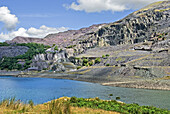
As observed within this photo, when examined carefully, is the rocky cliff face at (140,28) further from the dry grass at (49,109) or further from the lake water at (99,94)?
the dry grass at (49,109)

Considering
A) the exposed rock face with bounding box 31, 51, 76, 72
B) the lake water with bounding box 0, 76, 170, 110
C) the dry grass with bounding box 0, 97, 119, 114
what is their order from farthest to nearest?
1. the exposed rock face with bounding box 31, 51, 76, 72
2. the lake water with bounding box 0, 76, 170, 110
3. the dry grass with bounding box 0, 97, 119, 114

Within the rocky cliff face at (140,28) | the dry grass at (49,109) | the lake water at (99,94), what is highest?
the rocky cliff face at (140,28)

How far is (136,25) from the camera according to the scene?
164 meters

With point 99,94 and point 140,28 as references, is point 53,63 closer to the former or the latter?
point 140,28

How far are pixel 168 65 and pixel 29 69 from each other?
118786 mm

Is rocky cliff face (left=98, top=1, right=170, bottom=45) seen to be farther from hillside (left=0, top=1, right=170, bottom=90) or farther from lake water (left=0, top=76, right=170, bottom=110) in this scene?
lake water (left=0, top=76, right=170, bottom=110)

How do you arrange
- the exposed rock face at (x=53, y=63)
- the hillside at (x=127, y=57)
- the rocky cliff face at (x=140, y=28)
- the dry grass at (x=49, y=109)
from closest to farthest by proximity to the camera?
the dry grass at (x=49, y=109) < the hillside at (x=127, y=57) < the exposed rock face at (x=53, y=63) < the rocky cliff face at (x=140, y=28)

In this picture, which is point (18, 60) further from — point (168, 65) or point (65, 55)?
point (168, 65)

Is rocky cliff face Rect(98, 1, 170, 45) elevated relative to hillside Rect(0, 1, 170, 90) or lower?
elevated

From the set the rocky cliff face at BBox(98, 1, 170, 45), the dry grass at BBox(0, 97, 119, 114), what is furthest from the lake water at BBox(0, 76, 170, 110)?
the rocky cliff face at BBox(98, 1, 170, 45)

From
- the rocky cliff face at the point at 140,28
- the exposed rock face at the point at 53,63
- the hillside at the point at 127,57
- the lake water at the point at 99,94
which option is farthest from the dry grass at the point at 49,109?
the rocky cliff face at the point at 140,28

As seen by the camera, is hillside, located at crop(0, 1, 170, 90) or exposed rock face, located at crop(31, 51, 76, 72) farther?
exposed rock face, located at crop(31, 51, 76, 72)

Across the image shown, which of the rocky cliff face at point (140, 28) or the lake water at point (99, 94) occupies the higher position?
the rocky cliff face at point (140, 28)

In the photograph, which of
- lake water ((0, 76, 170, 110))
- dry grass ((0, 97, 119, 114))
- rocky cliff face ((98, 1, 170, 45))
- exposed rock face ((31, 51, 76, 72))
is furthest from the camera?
rocky cliff face ((98, 1, 170, 45))
